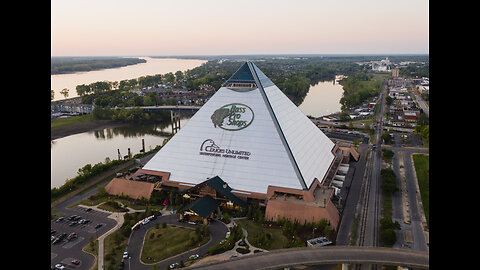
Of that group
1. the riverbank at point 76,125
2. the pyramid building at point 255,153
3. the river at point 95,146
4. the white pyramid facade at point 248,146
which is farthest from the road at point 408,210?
the riverbank at point 76,125

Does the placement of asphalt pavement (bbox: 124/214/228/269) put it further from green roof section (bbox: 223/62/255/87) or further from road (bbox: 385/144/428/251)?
A: green roof section (bbox: 223/62/255/87)

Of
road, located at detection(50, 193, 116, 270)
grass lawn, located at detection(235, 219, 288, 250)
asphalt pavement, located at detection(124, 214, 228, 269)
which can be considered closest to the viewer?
asphalt pavement, located at detection(124, 214, 228, 269)

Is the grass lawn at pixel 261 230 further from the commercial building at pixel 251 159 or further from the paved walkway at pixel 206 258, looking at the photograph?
the commercial building at pixel 251 159

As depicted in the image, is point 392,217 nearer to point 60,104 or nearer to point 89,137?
point 89,137

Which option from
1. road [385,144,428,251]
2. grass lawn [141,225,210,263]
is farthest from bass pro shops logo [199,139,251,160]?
road [385,144,428,251]

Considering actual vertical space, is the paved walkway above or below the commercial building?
below

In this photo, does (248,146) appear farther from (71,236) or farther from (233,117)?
(71,236)
